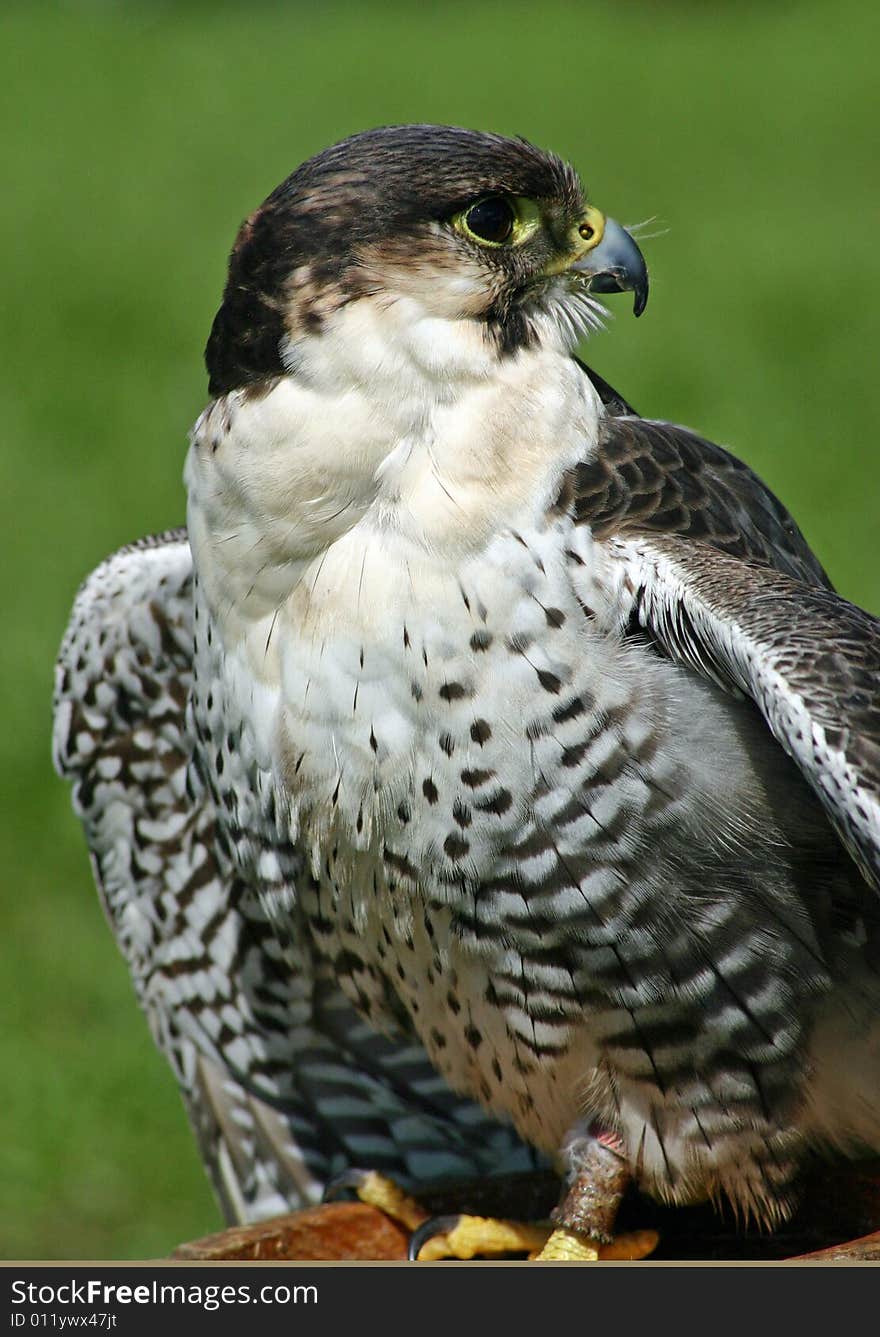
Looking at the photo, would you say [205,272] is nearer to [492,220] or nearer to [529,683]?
[492,220]

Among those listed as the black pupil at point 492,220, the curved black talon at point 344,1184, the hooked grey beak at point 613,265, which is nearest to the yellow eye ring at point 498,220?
the black pupil at point 492,220

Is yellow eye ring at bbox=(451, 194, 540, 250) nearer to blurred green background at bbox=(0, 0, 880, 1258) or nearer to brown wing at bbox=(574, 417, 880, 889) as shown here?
brown wing at bbox=(574, 417, 880, 889)

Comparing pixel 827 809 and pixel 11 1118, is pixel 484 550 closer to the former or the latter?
pixel 827 809

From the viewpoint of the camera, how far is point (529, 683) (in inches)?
102

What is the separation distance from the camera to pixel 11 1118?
5.25 meters

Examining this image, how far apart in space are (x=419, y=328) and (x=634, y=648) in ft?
1.87

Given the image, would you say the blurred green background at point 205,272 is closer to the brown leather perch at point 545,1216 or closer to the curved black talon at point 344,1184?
the curved black talon at point 344,1184

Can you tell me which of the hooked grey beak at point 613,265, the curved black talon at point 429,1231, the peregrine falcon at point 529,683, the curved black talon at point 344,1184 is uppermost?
the hooked grey beak at point 613,265

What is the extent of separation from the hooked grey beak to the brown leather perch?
1541 mm

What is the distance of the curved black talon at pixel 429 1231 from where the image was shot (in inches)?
119

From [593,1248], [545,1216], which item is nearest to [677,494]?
[593,1248]

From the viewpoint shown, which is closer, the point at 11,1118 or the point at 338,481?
the point at 338,481
